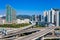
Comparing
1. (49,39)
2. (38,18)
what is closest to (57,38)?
(49,39)

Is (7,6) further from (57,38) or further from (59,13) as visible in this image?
(57,38)

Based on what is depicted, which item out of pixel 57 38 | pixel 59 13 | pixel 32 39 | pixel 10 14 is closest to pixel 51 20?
pixel 59 13

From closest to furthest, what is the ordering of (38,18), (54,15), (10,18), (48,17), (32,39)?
(32,39) < (54,15) < (48,17) < (10,18) < (38,18)

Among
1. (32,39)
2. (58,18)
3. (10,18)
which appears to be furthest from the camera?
(10,18)

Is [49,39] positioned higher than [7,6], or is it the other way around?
[7,6]

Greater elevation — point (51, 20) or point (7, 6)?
point (7, 6)

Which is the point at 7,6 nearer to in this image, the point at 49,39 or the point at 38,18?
the point at 38,18

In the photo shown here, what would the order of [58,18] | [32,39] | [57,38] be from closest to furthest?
1. [32,39]
2. [57,38]
3. [58,18]

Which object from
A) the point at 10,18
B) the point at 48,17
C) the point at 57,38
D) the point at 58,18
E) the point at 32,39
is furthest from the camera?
the point at 10,18

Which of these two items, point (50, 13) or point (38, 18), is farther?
point (38, 18)
